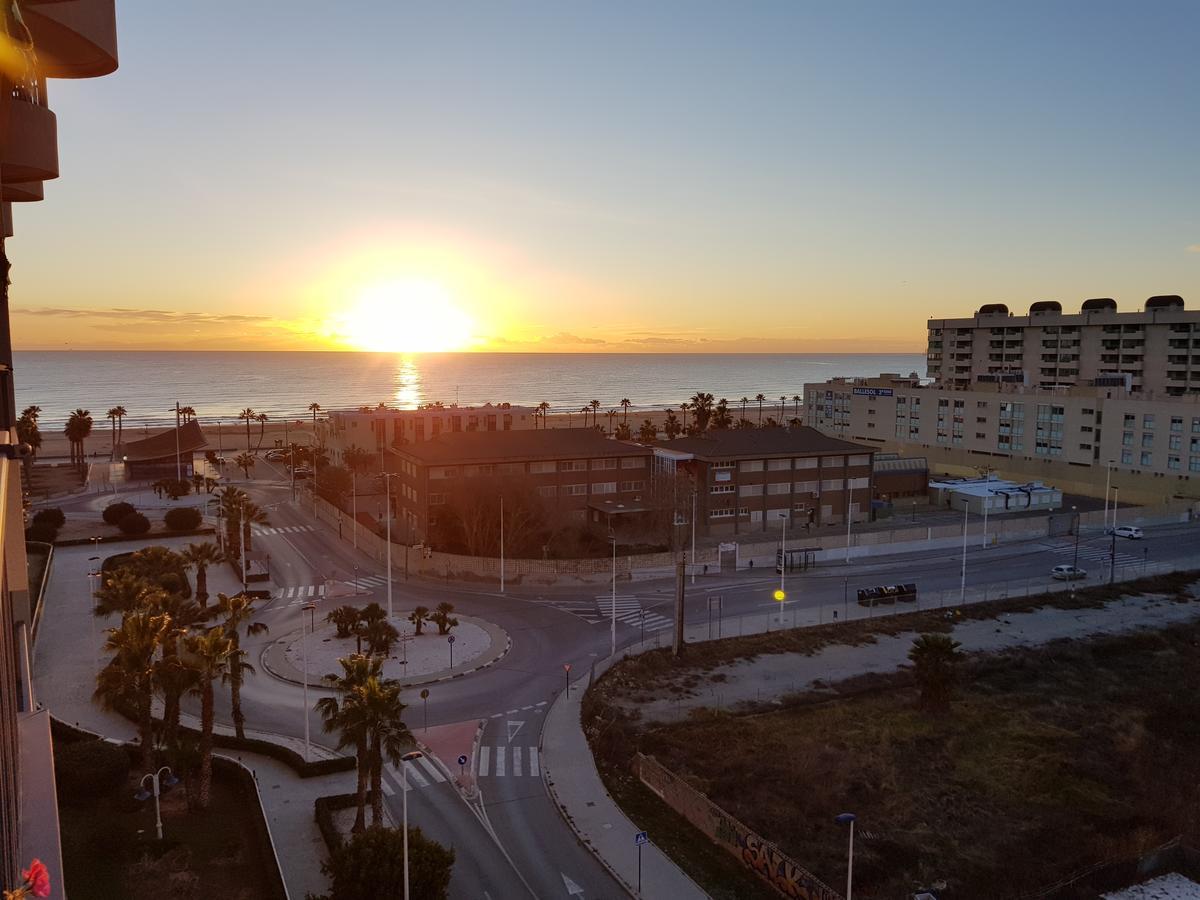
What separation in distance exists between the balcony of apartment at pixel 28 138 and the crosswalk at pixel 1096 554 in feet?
256

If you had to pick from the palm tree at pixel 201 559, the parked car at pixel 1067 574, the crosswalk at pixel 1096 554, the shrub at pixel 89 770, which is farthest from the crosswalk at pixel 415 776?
the crosswalk at pixel 1096 554

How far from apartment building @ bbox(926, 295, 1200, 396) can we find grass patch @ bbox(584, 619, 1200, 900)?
87.1 metres

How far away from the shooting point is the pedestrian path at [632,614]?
180 ft

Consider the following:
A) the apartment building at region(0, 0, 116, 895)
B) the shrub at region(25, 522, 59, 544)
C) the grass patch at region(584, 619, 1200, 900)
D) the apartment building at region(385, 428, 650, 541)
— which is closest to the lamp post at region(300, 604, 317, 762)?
the grass patch at region(584, 619, 1200, 900)

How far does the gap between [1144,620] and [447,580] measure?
48762 mm

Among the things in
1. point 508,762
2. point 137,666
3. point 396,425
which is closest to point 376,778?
point 508,762

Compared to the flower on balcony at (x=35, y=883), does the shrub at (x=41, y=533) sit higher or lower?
lower

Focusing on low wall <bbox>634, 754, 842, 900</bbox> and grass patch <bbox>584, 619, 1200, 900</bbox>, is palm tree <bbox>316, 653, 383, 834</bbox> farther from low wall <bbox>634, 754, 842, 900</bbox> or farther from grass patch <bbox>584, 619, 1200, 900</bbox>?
low wall <bbox>634, 754, 842, 900</bbox>

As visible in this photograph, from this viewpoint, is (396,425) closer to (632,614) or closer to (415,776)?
(632,614)

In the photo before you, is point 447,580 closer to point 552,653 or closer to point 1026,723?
point 552,653

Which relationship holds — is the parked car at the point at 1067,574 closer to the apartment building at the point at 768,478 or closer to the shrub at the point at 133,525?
the apartment building at the point at 768,478

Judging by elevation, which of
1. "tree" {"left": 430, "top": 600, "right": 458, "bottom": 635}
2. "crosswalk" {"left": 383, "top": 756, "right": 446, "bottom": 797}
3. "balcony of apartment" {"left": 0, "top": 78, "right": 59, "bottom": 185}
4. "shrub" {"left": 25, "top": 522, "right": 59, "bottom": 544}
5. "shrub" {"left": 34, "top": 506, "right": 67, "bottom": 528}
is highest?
"balcony of apartment" {"left": 0, "top": 78, "right": 59, "bottom": 185}

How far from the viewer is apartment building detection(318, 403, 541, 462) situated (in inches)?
4508

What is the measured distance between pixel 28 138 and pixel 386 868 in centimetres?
2000
